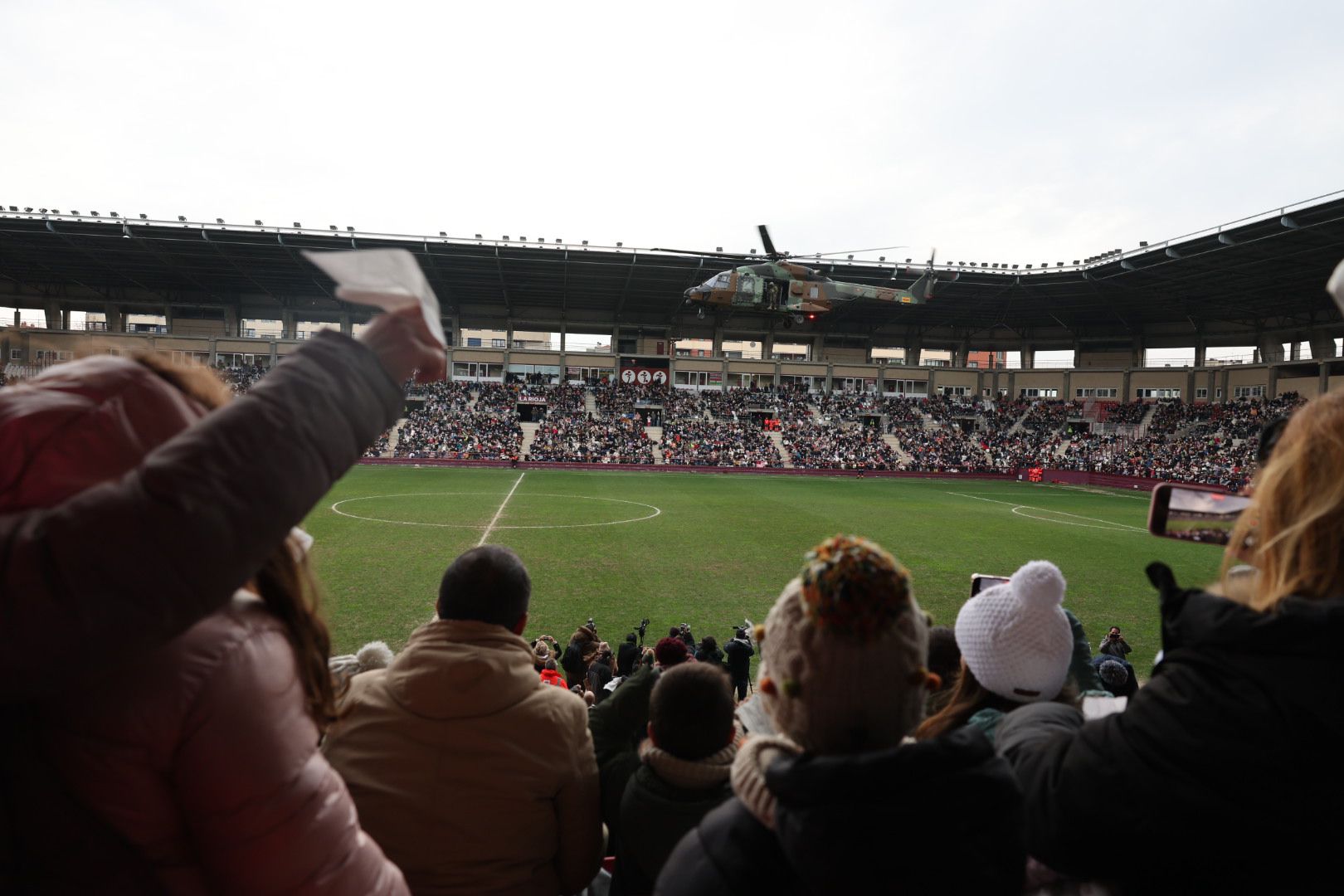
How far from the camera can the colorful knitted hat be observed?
1.41 metres

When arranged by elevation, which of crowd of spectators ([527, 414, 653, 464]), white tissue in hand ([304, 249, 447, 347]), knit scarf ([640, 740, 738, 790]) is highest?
white tissue in hand ([304, 249, 447, 347])

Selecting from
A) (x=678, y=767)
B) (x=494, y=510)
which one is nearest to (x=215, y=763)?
(x=678, y=767)

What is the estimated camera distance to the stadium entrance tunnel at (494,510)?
64.7ft

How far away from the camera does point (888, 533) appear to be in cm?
2031

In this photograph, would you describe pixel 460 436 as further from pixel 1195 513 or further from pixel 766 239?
pixel 1195 513

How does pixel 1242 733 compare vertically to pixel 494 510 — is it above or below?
above

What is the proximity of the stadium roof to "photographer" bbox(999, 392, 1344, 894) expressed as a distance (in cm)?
4155

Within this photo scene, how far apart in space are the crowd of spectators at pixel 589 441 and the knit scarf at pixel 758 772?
41749mm

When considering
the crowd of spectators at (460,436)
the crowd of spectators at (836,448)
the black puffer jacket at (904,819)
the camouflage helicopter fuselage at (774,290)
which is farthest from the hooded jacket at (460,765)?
the crowd of spectators at (836,448)

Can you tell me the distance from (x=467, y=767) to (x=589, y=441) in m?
45.3

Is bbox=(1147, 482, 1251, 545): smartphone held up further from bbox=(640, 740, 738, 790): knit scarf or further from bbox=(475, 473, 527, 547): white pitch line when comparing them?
bbox=(475, 473, 527, 547): white pitch line

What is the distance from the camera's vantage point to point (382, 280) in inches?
47.4

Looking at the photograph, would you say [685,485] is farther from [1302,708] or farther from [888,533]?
[1302,708]

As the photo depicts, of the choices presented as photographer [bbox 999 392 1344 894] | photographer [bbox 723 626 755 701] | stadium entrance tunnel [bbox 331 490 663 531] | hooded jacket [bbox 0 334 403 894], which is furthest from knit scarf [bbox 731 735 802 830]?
stadium entrance tunnel [bbox 331 490 663 531]
